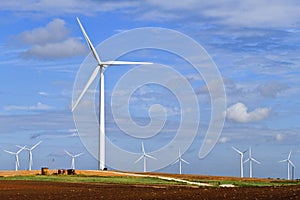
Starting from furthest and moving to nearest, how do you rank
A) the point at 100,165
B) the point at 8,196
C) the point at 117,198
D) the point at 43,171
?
1. the point at 100,165
2. the point at 43,171
3. the point at 8,196
4. the point at 117,198

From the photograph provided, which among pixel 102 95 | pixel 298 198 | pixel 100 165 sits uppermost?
pixel 102 95

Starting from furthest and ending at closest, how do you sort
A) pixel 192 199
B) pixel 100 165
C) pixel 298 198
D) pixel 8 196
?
pixel 100 165
pixel 8 196
pixel 192 199
pixel 298 198

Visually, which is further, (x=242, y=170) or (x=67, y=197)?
(x=242, y=170)

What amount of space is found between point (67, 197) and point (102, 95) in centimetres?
4752

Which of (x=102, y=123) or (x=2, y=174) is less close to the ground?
(x=102, y=123)

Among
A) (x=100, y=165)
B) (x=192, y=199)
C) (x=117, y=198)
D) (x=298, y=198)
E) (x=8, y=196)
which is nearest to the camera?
(x=298, y=198)

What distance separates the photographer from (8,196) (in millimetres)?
50625

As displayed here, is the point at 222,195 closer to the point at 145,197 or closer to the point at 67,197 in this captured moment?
the point at 145,197

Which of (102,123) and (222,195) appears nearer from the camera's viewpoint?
(222,195)

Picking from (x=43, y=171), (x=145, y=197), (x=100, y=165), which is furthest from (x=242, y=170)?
(x=145, y=197)

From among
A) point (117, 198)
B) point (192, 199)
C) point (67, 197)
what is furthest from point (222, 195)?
point (67, 197)

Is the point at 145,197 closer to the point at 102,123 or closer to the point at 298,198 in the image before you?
the point at 298,198

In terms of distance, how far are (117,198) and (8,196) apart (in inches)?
335

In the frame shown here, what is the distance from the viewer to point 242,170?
98.3 meters
